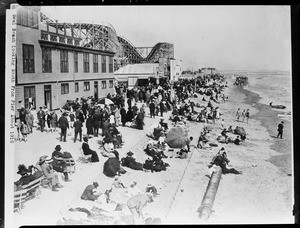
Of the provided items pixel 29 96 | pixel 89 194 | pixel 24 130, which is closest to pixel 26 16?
pixel 29 96

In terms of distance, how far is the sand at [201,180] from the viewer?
6.10 meters

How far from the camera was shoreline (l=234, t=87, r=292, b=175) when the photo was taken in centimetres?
636

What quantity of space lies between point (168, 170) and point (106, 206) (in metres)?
1.55

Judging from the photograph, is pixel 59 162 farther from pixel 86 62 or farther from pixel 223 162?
pixel 223 162

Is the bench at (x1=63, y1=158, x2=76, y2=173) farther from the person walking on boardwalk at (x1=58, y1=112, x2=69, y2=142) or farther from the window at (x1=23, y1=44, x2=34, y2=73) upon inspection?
the window at (x1=23, y1=44, x2=34, y2=73)

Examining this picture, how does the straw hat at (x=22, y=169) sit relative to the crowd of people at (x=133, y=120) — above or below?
below

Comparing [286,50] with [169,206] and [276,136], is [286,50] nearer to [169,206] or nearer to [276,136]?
[276,136]

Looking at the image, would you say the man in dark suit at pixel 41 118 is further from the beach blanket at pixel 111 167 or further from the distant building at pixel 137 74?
the distant building at pixel 137 74

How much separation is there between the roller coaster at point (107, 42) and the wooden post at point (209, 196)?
2.97 metres

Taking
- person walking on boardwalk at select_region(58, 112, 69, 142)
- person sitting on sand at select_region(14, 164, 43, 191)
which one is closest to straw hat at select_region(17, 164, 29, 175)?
person sitting on sand at select_region(14, 164, 43, 191)

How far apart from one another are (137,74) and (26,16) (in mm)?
2971

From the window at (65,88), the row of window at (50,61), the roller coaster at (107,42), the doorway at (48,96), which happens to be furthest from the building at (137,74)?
the doorway at (48,96)

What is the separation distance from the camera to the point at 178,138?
22.5 ft
